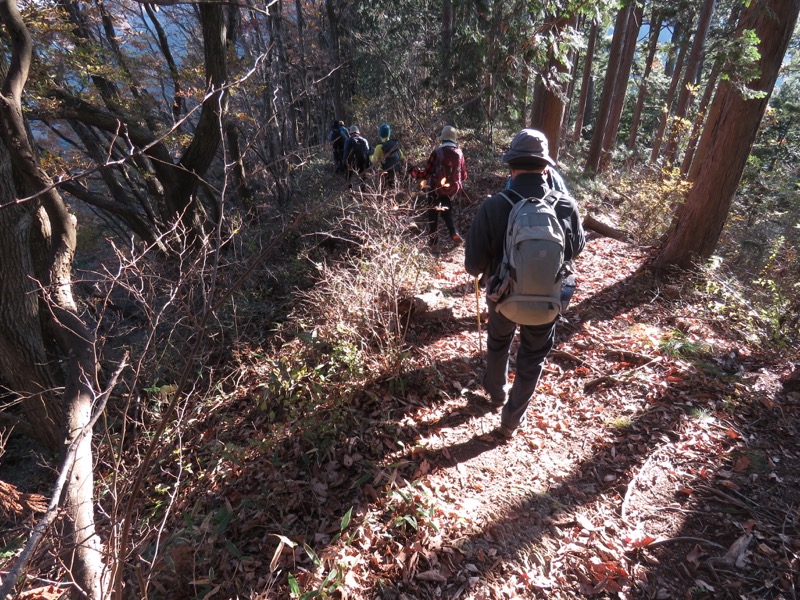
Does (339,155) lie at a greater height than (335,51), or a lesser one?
lesser

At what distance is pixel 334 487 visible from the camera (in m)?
3.10

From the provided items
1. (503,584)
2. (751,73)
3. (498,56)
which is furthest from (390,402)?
(498,56)

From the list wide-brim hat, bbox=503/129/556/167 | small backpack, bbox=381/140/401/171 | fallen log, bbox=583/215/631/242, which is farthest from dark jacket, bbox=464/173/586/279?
fallen log, bbox=583/215/631/242

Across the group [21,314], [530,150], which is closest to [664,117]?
[530,150]

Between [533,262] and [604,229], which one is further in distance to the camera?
[604,229]

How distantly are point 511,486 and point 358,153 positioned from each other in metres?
8.44

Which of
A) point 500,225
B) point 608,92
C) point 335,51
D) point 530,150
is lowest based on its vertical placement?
point 500,225

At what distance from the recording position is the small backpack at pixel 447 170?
6.22m

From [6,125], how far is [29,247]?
147 centimetres

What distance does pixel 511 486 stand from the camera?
2984mm

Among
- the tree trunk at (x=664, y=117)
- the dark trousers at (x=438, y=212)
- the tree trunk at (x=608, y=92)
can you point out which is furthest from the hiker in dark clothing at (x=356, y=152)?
the tree trunk at (x=664, y=117)

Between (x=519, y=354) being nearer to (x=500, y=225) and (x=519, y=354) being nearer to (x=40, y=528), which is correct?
(x=500, y=225)

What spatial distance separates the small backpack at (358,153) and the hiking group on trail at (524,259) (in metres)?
7.10

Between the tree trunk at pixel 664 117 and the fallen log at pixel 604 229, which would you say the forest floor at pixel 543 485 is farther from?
the tree trunk at pixel 664 117
